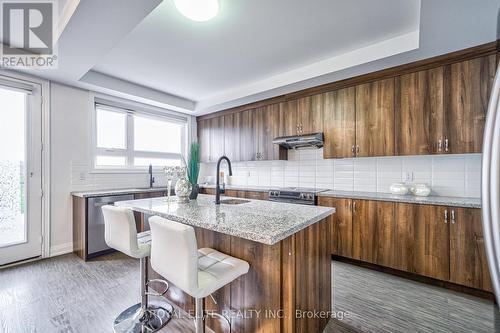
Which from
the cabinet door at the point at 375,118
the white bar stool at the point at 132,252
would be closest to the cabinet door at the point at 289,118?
the cabinet door at the point at 375,118

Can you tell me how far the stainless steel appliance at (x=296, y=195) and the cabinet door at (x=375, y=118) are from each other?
2.66 feet

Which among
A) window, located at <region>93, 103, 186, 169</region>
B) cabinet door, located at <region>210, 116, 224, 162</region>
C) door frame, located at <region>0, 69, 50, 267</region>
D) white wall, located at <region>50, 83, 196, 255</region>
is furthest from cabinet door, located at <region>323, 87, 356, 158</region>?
door frame, located at <region>0, 69, 50, 267</region>

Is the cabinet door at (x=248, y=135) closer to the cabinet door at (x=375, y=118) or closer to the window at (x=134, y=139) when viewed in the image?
the window at (x=134, y=139)

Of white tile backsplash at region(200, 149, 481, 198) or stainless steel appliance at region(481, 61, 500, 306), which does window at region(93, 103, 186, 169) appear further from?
stainless steel appliance at region(481, 61, 500, 306)

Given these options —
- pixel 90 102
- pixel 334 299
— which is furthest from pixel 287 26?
pixel 90 102

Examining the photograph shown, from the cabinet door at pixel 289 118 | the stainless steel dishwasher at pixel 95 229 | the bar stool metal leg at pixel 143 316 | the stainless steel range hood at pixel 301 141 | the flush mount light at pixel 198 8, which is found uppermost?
the flush mount light at pixel 198 8

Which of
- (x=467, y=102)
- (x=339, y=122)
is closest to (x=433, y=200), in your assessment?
(x=467, y=102)

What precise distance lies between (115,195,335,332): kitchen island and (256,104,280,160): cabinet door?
223cm

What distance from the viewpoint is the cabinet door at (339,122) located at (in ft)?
9.63

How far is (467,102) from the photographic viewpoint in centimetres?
221

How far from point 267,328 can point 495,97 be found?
143 cm

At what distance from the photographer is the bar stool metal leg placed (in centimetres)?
164

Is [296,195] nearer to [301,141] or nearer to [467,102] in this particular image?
[301,141]

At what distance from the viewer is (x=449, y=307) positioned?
75.3 inches
